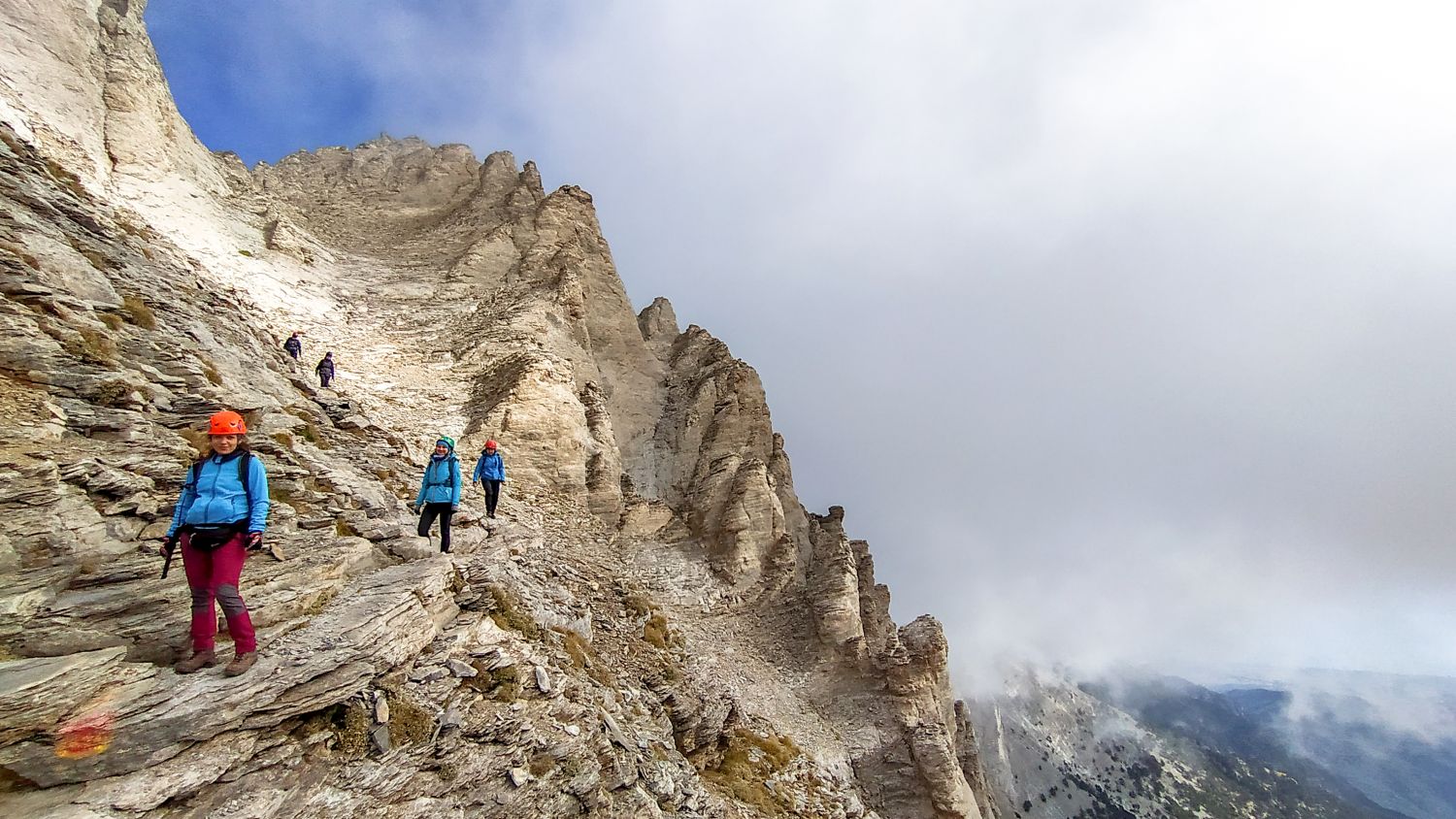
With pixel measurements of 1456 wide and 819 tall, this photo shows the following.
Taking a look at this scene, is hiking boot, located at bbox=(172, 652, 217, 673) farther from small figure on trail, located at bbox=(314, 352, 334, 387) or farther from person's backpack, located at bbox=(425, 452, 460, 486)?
small figure on trail, located at bbox=(314, 352, 334, 387)

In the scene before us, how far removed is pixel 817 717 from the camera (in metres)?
26.4

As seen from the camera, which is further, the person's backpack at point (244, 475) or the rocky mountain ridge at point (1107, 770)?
the rocky mountain ridge at point (1107, 770)

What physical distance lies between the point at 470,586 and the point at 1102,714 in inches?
9553

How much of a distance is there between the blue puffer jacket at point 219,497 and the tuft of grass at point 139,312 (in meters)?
7.89

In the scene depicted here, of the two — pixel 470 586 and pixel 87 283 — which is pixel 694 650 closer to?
pixel 470 586

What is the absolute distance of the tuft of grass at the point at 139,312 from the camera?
1201cm

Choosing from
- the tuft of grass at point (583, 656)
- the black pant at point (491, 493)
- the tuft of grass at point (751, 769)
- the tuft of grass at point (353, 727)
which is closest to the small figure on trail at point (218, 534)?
the tuft of grass at point (353, 727)

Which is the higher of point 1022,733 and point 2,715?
point 1022,733

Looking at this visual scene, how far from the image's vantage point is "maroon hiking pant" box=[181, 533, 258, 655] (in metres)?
6.88

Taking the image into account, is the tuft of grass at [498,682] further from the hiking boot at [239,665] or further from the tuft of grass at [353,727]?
the hiking boot at [239,665]

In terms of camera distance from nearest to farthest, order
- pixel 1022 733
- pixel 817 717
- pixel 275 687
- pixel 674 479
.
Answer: pixel 275 687, pixel 817 717, pixel 674 479, pixel 1022 733

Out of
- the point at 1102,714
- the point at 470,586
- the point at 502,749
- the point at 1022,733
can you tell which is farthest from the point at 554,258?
the point at 1102,714

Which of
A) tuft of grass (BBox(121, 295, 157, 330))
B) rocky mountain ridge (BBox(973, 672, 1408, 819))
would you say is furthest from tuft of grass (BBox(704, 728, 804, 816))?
rocky mountain ridge (BBox(973, 672, 1408, 819))

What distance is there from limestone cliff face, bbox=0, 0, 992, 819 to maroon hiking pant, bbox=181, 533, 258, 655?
1.66 feet
